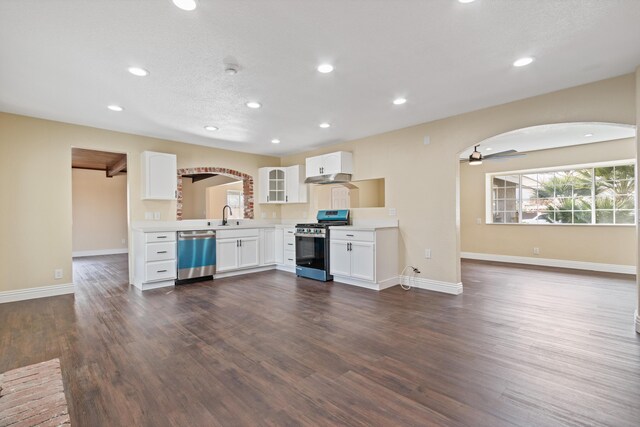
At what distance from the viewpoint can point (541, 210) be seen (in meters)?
6.69

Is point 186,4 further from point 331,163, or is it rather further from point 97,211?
point 97,211

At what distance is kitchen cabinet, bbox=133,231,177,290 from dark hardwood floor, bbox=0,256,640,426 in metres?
0.44

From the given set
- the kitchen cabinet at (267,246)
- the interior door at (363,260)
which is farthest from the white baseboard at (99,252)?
the interior door at (363,260)

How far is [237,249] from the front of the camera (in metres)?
5.49

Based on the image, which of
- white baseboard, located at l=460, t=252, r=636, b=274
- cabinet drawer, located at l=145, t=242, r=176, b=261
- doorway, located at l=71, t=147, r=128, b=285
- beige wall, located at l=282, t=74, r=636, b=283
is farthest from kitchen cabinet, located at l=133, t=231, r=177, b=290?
white baseboard, located at l=460, t=252, r=636, b=274

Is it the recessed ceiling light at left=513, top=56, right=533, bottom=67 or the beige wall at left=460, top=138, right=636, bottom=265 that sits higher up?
the recessed ceiling light at left=513, top=56, right=533, bottom=67

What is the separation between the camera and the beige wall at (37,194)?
13.0 ft

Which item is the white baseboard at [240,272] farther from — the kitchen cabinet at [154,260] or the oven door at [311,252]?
the oven door at [311,252]

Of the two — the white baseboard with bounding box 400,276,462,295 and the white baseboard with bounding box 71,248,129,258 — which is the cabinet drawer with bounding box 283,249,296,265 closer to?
the white baseboard with bounding box 400,276,462,295

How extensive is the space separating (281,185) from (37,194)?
3978mm

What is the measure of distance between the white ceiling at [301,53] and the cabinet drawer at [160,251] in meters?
1.95

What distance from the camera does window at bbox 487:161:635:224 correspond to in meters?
5.73

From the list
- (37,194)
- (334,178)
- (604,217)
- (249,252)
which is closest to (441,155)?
(334,178)

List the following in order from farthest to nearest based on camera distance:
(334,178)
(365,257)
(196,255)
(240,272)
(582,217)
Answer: (582,217) → (240,272) → (334,178) → (196,255) → (365,257)
